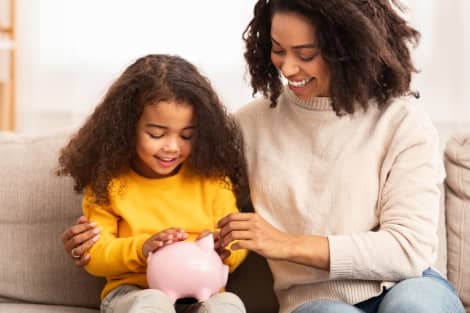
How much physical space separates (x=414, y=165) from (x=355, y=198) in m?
0.14

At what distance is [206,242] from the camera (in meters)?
1.79

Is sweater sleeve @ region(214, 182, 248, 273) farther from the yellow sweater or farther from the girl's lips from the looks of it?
the girl's lips

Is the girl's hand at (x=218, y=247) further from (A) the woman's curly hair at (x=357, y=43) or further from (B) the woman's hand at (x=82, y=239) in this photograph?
(A) the woman's curly hair at (x=357, y=43)

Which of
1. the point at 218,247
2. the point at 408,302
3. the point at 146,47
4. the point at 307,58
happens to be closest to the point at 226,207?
the point at 218,247

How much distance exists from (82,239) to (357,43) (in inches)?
27.9

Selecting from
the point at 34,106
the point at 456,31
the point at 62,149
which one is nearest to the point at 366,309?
the point at 62,149

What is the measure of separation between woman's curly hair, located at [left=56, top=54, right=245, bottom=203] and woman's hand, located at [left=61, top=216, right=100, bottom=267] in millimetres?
65

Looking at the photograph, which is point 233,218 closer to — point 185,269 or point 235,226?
point 235,226

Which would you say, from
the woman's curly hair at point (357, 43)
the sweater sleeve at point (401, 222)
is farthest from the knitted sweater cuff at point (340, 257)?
the woman's curly hair at point (357, 43)

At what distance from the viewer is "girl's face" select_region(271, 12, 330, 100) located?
6.07ft

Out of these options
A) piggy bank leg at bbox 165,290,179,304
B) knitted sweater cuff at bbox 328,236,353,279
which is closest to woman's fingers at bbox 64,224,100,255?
piggy bank leg at bbox 165,290,179,304

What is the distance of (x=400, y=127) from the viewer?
190 centimetres

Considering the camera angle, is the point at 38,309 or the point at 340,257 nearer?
the point at 340,257

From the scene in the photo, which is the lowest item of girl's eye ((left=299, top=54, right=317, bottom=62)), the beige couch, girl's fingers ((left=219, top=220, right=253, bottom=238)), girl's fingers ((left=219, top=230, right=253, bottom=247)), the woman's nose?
the beige couch
